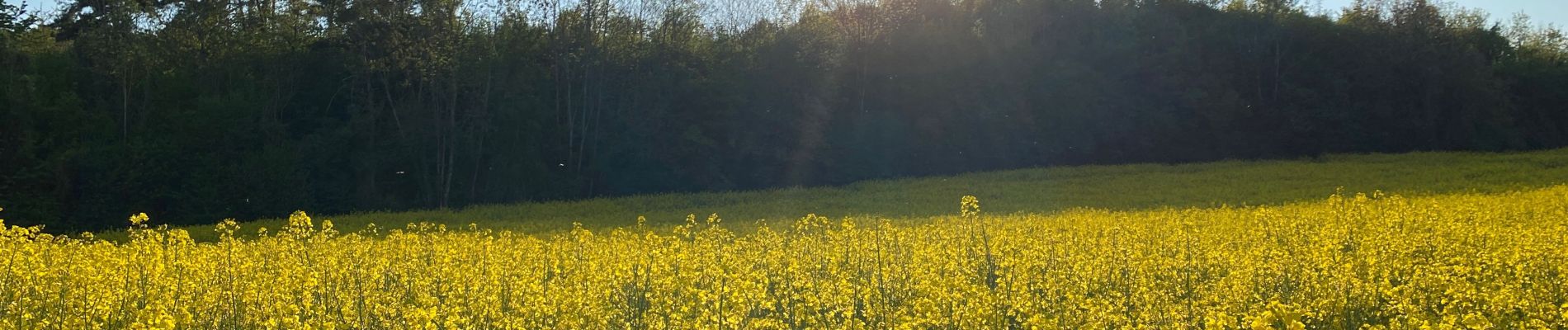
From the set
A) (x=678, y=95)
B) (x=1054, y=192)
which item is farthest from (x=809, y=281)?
(x=678, y=95)

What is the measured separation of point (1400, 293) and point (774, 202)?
1868 cm

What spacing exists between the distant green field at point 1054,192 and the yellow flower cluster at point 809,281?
780cm

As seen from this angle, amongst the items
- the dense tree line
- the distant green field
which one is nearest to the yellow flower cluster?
the distant green field

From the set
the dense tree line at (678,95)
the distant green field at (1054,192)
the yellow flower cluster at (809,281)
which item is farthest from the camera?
the dense tree line at (678,95)

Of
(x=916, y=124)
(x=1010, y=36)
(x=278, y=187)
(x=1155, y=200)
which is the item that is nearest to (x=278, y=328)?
(x=1155, y=200)

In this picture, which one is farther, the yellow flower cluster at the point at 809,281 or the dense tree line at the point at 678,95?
the dense tree line at the point at 678,95

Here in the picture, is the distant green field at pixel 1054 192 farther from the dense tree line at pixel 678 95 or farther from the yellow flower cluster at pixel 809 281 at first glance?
the yellow flower cluster at pixel 809 281

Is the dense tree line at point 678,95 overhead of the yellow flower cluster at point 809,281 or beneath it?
overhead

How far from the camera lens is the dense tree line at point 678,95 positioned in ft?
87.8

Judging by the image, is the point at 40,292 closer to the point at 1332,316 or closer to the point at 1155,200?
the point at 1332,316

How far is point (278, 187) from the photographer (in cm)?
2722

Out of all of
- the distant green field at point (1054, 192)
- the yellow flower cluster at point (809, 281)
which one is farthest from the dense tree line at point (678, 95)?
the yellow flower cluster at point (809, 281)

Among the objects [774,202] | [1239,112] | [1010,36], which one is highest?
[1010,36]

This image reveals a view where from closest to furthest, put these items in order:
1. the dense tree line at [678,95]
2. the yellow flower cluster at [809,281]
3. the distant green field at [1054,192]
→ 1. the yellow flower cluster at [809,281]
2. the distant green field at [1054,192]
3. the dense tree line at [678,95]
